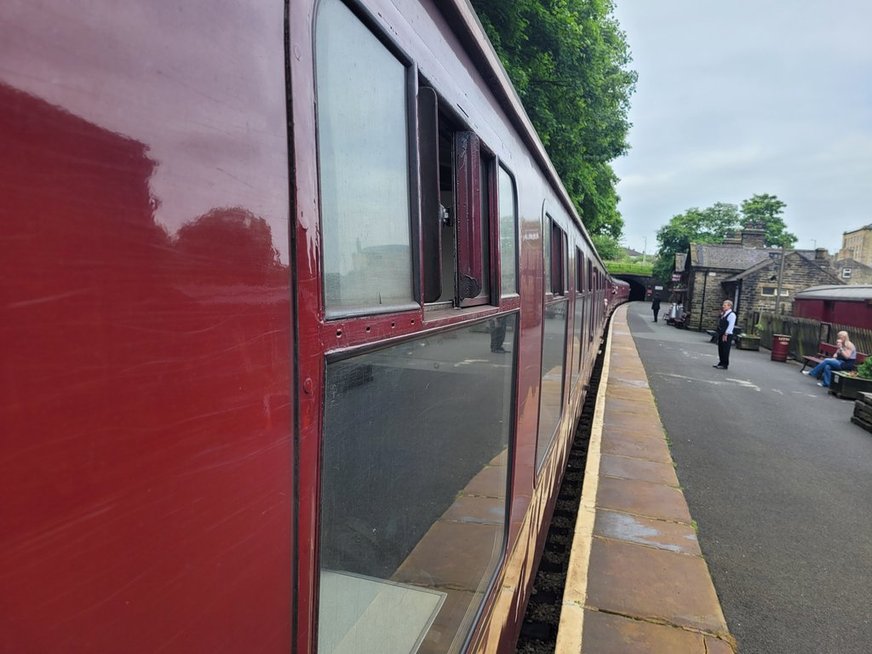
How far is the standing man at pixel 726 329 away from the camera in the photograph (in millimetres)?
12703

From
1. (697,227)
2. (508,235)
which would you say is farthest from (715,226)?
(508,235)

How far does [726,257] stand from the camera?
3469 centimetres

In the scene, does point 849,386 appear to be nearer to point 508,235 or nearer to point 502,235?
point 508,235

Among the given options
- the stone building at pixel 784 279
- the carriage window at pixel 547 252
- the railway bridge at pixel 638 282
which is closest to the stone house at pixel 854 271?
the railway bridge at pixel 638 282

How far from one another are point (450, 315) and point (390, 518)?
529mm

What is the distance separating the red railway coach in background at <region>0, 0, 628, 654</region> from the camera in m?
0.50

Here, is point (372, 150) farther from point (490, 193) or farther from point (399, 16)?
point (490, 193)

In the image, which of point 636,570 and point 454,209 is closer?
point 454,209

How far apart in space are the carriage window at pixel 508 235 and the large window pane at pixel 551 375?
918 mm

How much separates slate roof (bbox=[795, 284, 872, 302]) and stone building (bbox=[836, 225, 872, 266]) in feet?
195

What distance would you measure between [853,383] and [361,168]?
1288cm

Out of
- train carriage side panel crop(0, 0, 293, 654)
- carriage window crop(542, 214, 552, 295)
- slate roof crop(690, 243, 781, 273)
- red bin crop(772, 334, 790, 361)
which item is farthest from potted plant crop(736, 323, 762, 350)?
train carriage side panel crop(0, 0, 293, 654)

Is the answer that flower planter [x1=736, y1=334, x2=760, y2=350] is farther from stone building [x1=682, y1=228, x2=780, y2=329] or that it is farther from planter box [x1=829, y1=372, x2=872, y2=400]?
stone building [x1=682, y1=228, x2=780, y2=329]

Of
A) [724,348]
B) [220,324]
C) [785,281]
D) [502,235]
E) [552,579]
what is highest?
[785,281]
